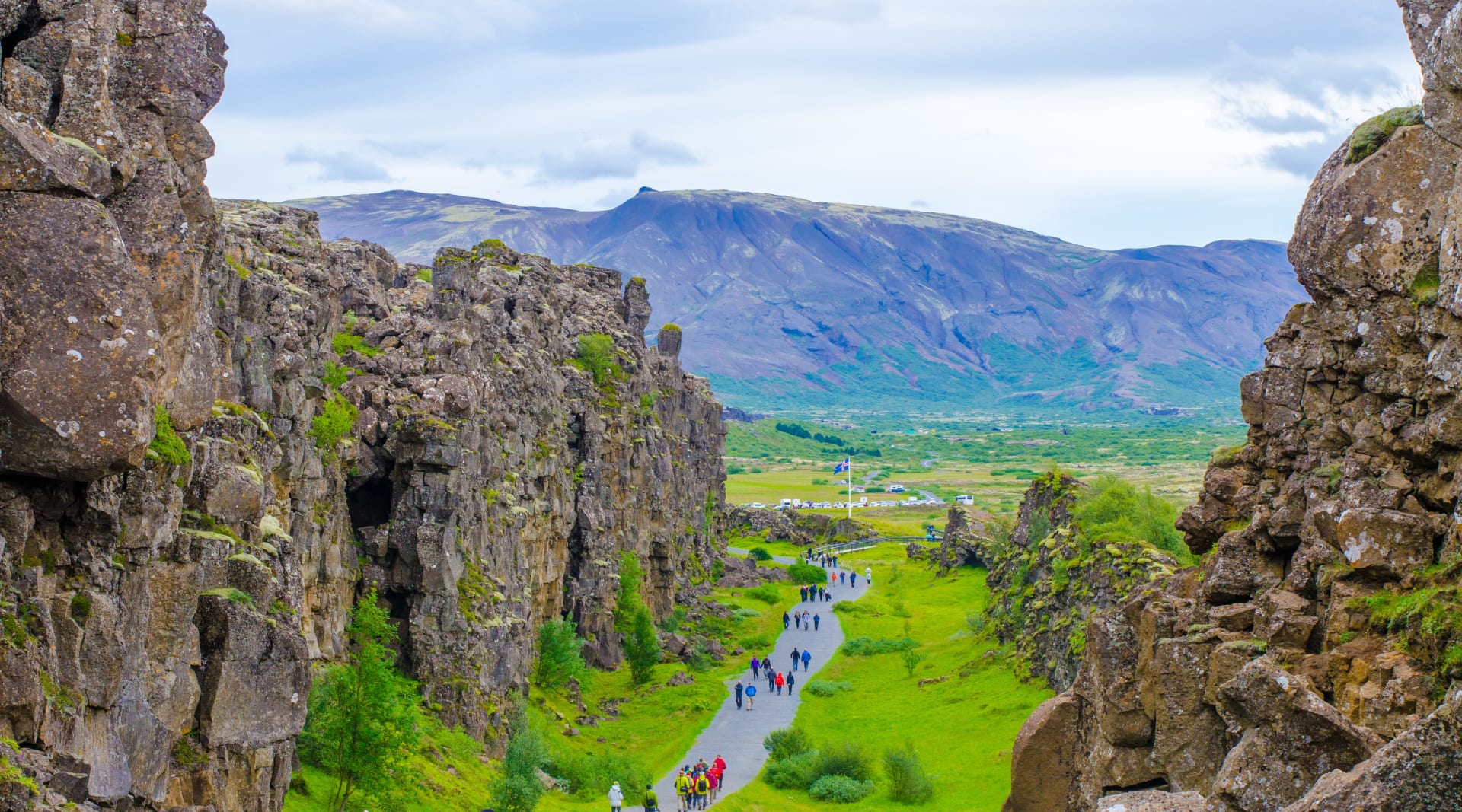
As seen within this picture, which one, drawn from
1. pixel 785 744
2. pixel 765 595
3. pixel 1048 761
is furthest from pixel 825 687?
pixel 1048 761

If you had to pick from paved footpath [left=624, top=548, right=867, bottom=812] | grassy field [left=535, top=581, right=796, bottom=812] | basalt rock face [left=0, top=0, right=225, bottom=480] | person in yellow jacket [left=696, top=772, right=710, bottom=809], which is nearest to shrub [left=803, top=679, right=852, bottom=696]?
paved footpath [left=624, top=548, right=867, bottom=812]

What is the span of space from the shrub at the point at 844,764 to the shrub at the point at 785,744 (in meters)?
1.72

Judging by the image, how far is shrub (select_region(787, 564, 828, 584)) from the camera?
14212 centimetres

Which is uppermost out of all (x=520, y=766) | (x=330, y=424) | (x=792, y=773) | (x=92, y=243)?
(x=92, y=243)

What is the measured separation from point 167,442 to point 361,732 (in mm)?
22360

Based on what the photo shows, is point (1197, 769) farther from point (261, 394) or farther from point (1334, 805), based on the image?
point (261, 394)

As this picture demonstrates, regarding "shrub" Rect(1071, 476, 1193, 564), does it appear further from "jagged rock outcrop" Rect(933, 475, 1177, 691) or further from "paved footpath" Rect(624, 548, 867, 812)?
"paved footpath" Rect(624, 548, 867, 812)

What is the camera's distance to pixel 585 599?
88625 millimetres

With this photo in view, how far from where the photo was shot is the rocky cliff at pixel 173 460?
18812 mm

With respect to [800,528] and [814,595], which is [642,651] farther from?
[800,528]

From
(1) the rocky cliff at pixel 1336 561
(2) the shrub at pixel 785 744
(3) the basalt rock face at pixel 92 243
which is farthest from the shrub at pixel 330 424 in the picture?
(1) the rocky cliff at pixel 1336 561

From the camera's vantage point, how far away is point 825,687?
287 ft

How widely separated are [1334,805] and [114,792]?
59.0 feet

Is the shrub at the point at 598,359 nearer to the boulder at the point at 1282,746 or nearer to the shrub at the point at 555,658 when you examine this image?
the shrub at the point at 555,658
